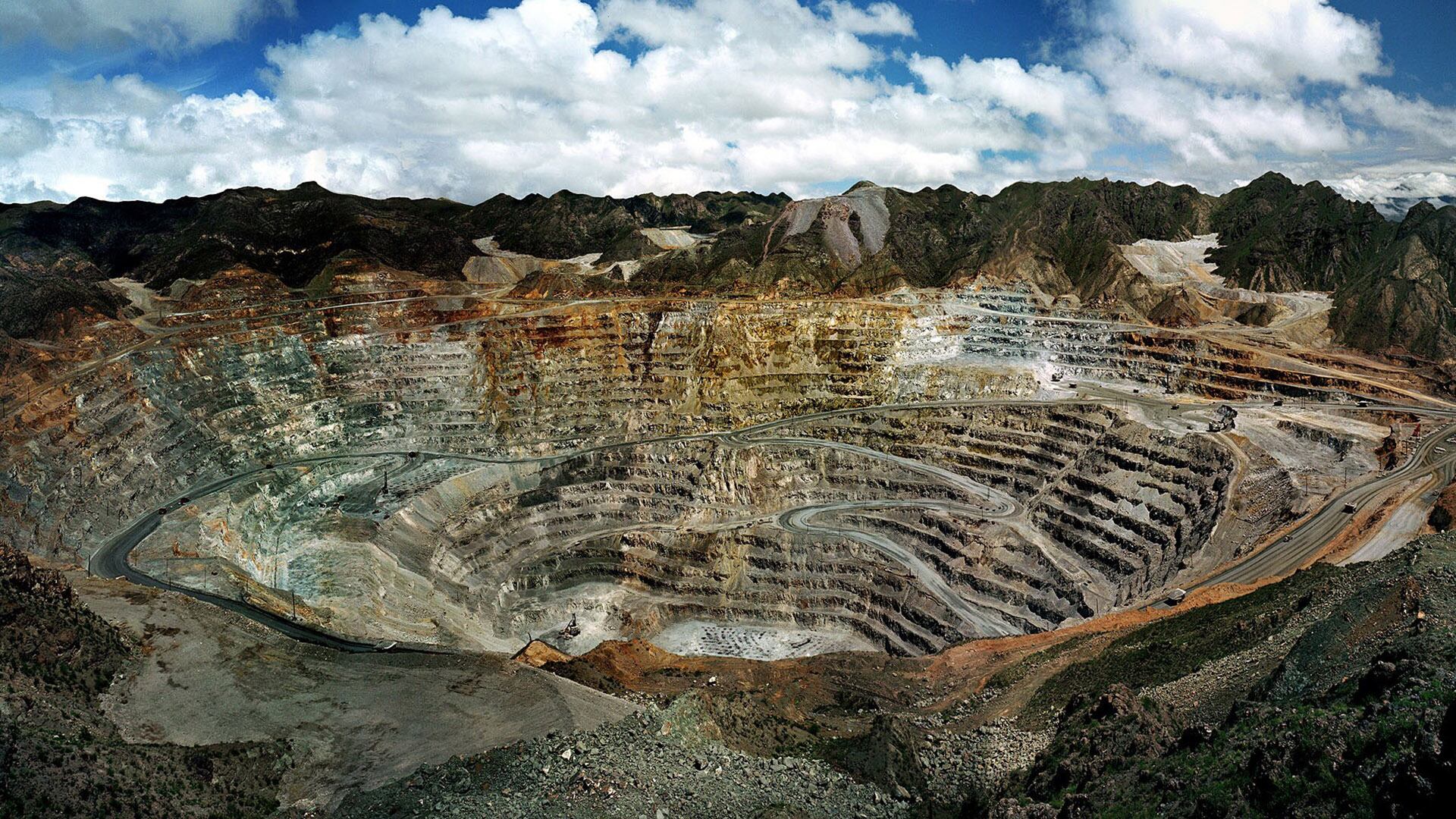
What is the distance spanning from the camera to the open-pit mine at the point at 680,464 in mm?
59031

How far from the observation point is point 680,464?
85375mm

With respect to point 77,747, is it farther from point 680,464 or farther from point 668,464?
point 680,464

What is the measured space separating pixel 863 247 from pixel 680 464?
313 ft

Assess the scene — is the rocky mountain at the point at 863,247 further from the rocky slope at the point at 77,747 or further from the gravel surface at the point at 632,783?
the gravel surface at the point at 632,783

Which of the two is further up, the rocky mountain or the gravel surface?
the rocky mountain

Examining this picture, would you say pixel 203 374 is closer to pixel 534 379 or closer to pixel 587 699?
pixel 534 379

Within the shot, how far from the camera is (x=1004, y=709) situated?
4038cm

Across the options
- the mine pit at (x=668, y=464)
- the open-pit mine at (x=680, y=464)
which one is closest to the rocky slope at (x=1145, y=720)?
the open-pit mine at (x=680, y=464)

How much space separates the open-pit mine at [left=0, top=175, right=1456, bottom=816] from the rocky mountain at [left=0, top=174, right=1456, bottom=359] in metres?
5.82

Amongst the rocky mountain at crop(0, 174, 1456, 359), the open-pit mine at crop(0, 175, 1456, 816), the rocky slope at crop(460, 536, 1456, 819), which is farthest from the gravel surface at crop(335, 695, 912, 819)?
the rocky mountain at crop(0, 174, 1456, 359)

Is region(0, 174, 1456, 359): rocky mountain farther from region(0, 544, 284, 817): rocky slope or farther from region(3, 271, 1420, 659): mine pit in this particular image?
region(0, 544, 284, 817): rocky slope

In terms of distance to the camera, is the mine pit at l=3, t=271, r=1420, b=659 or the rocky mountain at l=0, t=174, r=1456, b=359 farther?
the rocky mountain at l=0, t=174, r=1456, b=359

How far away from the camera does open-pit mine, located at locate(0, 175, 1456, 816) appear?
59031 mm

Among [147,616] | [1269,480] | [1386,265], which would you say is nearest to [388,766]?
[147,616]
